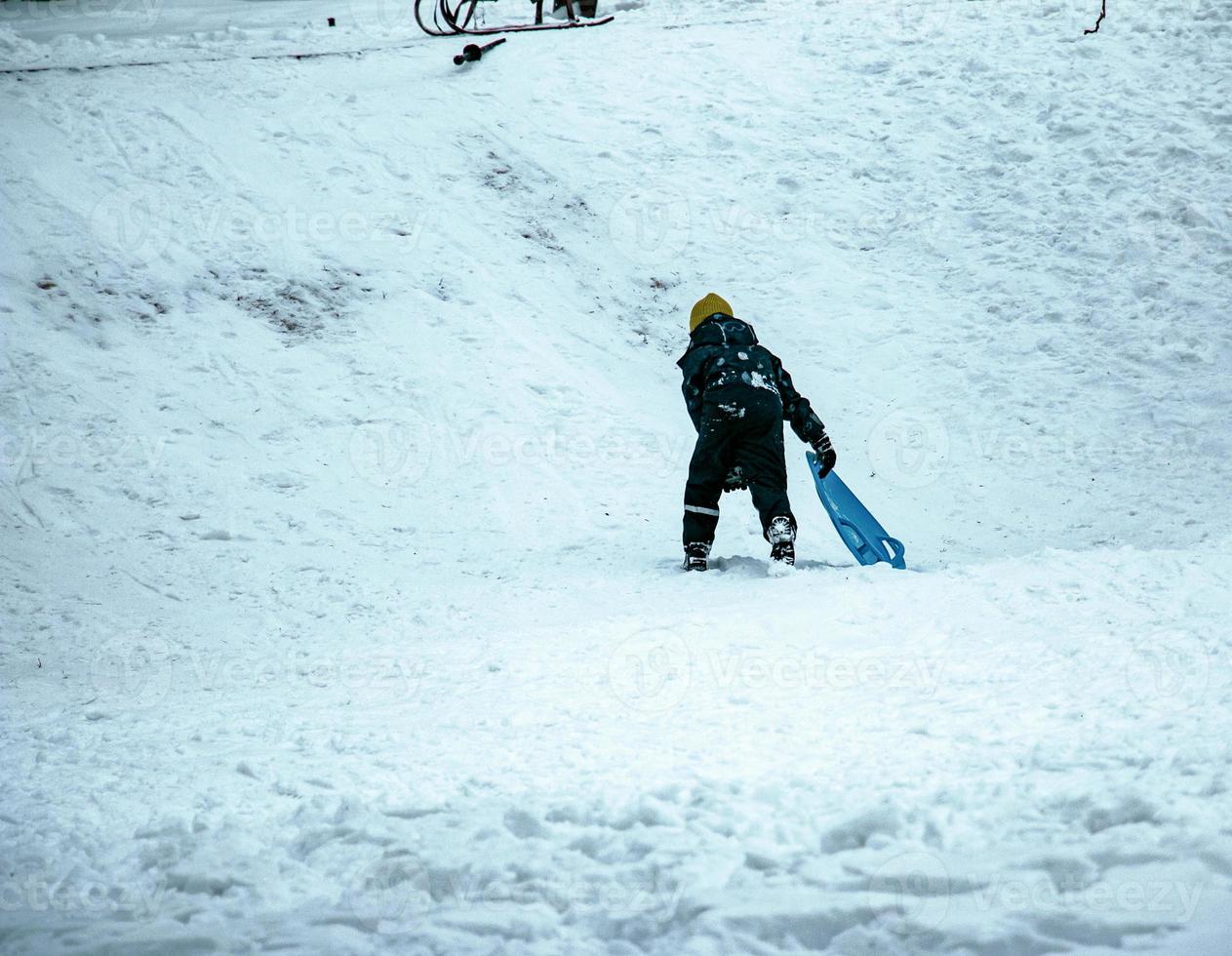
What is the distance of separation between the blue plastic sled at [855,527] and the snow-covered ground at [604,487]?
1.31 ft

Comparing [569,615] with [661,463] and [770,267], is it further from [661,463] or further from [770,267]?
[770,267]

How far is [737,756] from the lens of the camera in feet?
10.4

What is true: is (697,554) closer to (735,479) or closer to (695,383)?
(735,479)

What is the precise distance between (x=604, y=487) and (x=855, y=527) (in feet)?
6.00

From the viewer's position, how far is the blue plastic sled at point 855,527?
6.07 metres

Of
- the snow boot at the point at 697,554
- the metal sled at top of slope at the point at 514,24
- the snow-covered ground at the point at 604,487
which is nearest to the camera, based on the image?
the snow-covered ground at the point at 604,487

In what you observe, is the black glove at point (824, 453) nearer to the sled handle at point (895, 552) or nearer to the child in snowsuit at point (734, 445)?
the child in snowsuit at point (734, 445)

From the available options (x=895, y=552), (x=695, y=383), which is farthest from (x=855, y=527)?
(x=695, y=383)

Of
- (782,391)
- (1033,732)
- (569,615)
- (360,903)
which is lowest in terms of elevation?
(569,615)

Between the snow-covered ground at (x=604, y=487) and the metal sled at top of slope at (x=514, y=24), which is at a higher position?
the metal sled at top of slope at (x=514, y=24)

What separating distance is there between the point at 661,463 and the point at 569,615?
2.53 meters

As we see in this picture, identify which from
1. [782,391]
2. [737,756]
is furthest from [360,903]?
[782,391]

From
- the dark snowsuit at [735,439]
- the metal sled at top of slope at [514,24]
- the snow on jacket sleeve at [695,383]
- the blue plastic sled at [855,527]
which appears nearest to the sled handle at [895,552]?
the blue plastic sled at [855,527]

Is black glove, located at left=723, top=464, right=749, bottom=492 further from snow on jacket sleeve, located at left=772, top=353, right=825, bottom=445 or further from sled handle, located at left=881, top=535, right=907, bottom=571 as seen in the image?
sled handle, located at left=881, top=535, right=907, bottom=571
